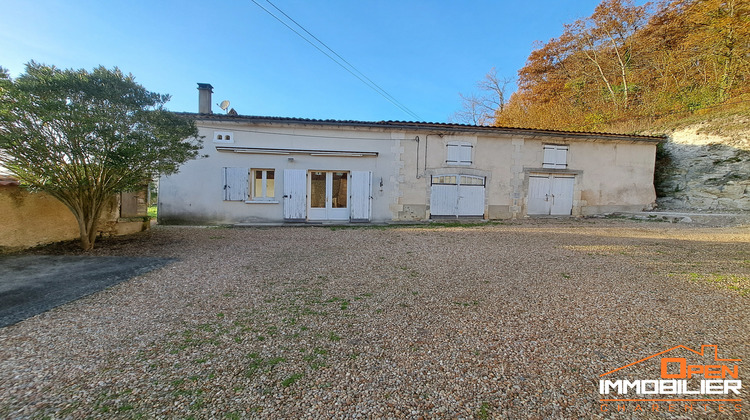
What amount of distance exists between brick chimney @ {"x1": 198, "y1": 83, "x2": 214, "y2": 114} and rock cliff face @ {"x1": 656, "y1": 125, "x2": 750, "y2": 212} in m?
17.9

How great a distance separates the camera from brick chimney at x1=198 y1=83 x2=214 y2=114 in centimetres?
937

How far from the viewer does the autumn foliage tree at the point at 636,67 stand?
1184 cm

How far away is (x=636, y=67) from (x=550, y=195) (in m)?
11.9

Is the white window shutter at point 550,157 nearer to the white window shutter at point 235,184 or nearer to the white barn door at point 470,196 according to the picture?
the white barn door at point 470,196

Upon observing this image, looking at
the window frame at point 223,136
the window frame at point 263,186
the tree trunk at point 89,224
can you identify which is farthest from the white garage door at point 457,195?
the tree trunk at point 89,224

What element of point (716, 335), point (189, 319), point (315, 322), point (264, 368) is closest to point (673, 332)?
point (716, 335)

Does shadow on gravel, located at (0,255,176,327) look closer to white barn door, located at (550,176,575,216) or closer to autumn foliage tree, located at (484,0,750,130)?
white barn door, located at (550,176,575,216)

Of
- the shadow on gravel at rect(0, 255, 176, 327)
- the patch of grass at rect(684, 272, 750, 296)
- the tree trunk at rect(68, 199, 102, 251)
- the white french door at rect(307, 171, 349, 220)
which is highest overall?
the white french door at rect(307, 171, 349, 220)

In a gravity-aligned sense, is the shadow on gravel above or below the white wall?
below

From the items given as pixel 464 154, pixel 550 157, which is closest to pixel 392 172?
pixel 464 154

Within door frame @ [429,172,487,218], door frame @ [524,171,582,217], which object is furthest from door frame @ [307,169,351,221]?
door frame @ [524,171,582,217]

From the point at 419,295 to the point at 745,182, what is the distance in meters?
14.4

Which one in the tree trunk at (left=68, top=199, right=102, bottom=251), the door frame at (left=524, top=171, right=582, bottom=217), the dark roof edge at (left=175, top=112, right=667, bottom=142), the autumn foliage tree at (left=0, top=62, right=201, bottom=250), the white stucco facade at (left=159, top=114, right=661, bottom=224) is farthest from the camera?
the door frame at (left=524, top=171, right=582, bottom=217)

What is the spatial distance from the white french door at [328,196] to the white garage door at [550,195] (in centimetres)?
697
